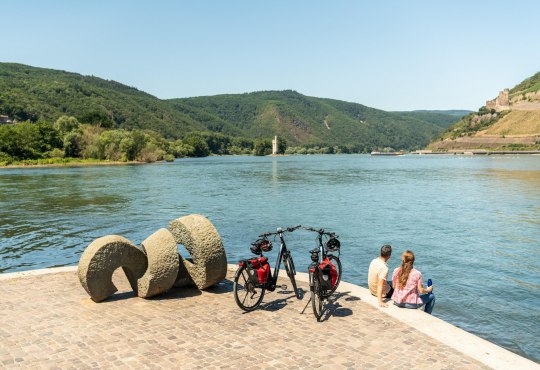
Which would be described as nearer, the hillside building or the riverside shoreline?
the riverside shoreline

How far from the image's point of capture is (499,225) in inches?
1050

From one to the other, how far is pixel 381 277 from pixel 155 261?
194 inches

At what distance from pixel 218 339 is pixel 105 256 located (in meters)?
3.49

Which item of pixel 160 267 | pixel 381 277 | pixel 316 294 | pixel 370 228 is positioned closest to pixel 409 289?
pixel 381 277

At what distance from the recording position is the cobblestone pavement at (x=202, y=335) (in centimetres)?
708

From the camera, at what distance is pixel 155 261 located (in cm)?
1023

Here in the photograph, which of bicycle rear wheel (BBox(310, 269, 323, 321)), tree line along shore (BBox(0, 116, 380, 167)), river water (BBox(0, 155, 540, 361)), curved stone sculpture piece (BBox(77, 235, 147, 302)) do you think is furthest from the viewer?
tree line along shore (BBox(0, 116, 380, 167))

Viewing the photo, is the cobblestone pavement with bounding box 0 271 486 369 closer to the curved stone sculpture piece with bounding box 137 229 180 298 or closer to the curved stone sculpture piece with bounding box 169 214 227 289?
the curved stone sculpture piece with bounding box 137 229 180 298

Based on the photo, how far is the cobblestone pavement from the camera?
708cm

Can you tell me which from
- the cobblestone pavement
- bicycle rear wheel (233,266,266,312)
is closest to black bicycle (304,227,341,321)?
the cobblestone pavement

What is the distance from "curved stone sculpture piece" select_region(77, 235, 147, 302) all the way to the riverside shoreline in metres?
0.36

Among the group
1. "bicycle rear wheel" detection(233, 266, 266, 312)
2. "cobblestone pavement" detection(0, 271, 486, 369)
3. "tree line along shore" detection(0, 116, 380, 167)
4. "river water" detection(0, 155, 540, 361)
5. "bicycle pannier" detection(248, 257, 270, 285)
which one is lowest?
"river water" detection(0, 155, 540, 361)

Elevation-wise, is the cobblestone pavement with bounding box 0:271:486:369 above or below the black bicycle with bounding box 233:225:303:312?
below

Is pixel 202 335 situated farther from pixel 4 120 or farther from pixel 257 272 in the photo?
pixel 4 120
